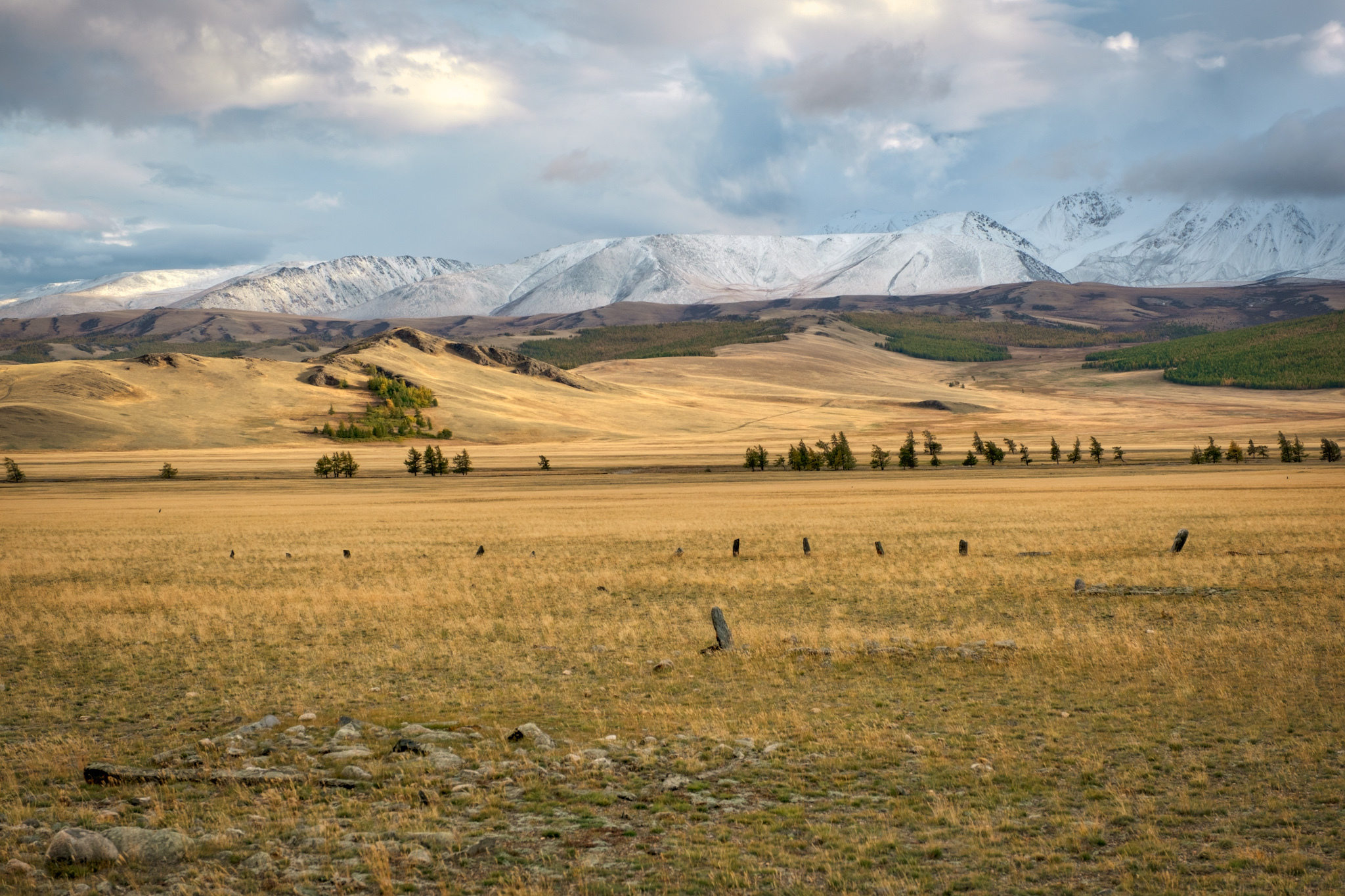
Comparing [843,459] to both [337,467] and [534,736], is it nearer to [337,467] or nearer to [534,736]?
[337,467]

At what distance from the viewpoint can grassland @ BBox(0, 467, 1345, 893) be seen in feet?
32.2

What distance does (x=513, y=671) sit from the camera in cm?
1869

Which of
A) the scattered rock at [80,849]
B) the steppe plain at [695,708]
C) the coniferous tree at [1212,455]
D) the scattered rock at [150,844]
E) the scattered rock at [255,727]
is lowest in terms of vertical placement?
the coniferous tree at [1212,455]

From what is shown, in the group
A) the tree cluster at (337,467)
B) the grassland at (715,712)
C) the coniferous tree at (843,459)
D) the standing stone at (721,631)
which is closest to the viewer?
the grassland at (715,712)

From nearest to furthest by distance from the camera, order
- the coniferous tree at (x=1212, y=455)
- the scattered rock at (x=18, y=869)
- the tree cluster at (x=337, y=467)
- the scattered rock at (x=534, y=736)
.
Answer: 1. the scattered rock at (x=18, y=869)
2. the scattered rock at (x=534, y=736)
3. the coniferous tree at (x=1212, y=455)
4. the tree cluster at (x=337, y=467)

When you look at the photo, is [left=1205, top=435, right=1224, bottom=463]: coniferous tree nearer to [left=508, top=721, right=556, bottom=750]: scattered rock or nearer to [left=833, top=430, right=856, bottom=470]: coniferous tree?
[left=833, top=430, right=856, bottom=470]: coniferous tree

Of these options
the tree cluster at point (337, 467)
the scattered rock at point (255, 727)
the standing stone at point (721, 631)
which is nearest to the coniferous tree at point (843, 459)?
the tree cluster at point (337, 467)

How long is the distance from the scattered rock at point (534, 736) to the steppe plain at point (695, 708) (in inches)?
13.5

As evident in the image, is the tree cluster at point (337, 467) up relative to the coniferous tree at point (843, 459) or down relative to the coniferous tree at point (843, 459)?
up

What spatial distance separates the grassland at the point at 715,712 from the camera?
386 inches

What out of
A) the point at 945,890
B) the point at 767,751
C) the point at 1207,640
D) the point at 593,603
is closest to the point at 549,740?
the point at 767,751

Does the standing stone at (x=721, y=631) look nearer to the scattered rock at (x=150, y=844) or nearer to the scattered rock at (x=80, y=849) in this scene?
the scattered rock at (x=150, y=844)

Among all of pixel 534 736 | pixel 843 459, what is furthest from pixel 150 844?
pixel 843 459

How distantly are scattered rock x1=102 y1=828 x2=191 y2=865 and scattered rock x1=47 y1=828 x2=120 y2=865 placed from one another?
151 millimetres
